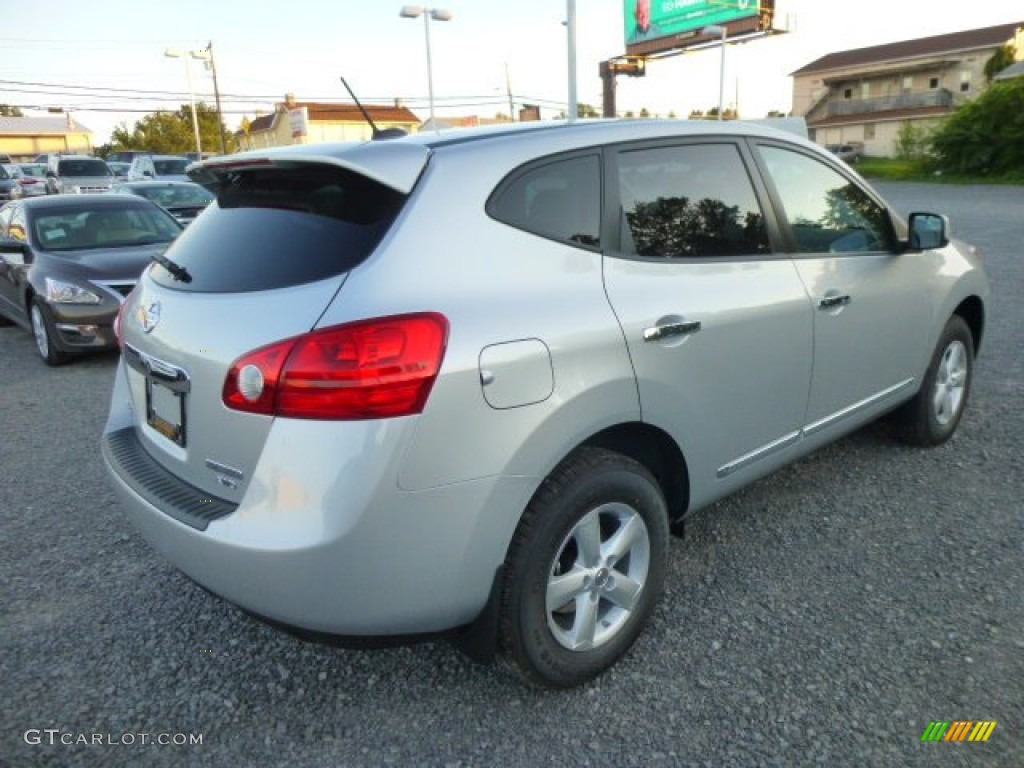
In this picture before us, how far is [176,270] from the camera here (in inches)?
99.3

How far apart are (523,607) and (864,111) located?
6809cm

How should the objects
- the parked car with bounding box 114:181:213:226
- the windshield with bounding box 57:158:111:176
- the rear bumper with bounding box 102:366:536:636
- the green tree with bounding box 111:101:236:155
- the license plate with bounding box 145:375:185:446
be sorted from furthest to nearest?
the green tree with bounding box 111:101:236:155, the windshield with bounding box 57:158:111:176, the parked car with bounding box 114:181:213:226, the license plate with bounding box 145:375:185:446, the rear bumper with bounding box 102:366:536:636

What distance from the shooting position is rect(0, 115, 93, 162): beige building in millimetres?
80500

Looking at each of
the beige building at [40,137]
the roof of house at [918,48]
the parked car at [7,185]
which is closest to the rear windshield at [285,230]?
the parked car at [7,185]

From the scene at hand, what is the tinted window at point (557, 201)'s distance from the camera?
7.37 feet

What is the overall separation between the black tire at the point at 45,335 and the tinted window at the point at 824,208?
6.25 metres

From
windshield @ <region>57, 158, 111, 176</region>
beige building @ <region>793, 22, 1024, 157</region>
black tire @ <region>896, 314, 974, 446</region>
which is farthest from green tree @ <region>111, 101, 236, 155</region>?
black tire @ <region>896, 314, 974, 446</region>

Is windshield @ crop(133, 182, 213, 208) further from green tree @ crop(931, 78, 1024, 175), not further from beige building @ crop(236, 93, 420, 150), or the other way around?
beige building @ crop(236, 93, 420, 150)

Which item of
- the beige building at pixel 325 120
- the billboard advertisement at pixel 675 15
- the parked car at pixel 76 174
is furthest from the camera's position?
the beige building at pixel 325 120

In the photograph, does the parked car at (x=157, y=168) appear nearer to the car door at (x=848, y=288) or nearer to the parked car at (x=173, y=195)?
the parked car at (x=173, y=195)

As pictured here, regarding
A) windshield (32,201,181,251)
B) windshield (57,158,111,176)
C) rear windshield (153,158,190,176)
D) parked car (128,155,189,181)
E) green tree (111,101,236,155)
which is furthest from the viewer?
green tree (111,101,236,155)

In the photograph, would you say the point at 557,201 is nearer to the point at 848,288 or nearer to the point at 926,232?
the point at 848,288

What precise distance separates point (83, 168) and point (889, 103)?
55.6 meters

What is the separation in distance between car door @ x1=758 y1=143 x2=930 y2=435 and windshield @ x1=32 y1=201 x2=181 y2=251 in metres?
6.54
